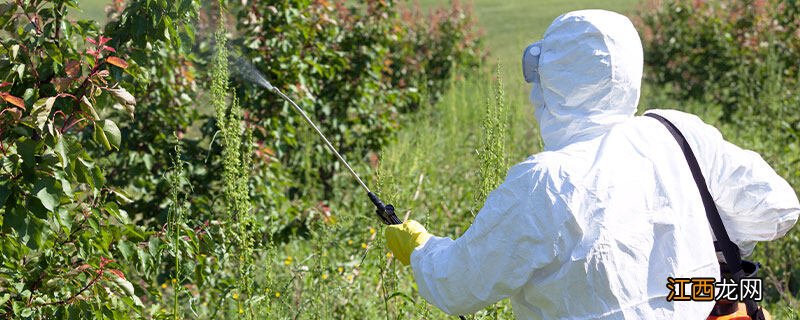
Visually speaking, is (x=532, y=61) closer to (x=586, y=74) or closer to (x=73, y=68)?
(x=586, y=74)

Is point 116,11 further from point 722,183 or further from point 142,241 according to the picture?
point 722,183

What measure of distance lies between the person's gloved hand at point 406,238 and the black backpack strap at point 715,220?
66 centimetres

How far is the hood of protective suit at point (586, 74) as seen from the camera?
2.07 meters

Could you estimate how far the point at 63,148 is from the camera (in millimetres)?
2455

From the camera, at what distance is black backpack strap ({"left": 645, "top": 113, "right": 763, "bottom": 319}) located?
2191 mm

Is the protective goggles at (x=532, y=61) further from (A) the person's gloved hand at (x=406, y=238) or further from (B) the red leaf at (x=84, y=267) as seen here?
(B) the red leaf at (x=84, y=267)

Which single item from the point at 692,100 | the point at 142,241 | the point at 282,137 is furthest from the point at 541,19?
the point at 142,241

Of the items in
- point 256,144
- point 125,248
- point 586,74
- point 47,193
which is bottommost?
point 256,144

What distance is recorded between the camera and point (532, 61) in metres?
2.18

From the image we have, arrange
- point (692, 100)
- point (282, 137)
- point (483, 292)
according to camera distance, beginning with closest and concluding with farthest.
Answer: point (483, 292), point (282, 137), point (692, 100)

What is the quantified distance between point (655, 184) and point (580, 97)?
261 millimetres

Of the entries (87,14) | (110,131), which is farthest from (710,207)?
(87,14)

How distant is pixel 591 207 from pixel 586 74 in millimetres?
315

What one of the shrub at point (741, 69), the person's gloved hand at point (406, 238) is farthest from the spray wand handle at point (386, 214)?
the shrub at point (741, 69)
